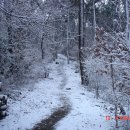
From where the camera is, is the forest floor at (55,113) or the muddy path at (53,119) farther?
the forest floor at (55,113)

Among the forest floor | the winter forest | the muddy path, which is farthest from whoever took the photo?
the forest floor

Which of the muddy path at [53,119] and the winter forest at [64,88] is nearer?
the winter forest at [64,88]

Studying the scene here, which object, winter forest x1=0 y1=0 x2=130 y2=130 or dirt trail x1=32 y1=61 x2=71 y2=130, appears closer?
winter forest x1=0 y1=0 x2=130 y2=130

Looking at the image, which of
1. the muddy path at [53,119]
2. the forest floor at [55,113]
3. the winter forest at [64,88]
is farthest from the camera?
the forest floor at [55,113]

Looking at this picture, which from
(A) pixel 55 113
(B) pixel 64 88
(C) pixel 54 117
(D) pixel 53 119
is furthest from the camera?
(B) pixel 64 88

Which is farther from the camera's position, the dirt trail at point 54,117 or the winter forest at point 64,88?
the dirt trail at point 54,117

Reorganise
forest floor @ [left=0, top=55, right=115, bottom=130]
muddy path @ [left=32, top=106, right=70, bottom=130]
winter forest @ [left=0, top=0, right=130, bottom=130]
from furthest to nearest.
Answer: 1. forest floor @ [left=0, top=55, right=115, bottom=130]
2. muddy path @ [left=32, top=106, right=70, bottom=130]
3. winter forest @ [left=0, top=0, right=130, bottom=130]

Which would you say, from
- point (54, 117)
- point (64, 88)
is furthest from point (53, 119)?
point (64, 88)

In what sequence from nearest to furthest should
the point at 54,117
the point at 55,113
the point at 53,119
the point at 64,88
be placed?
the point at 53,119 → the point at 54,117 → the point at 55,113 → the point at 64,88

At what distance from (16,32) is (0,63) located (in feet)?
8.92

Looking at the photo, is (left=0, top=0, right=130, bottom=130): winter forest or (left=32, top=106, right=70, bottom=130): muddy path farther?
(left=32, top=106, right=70, bottom=130): muddy path

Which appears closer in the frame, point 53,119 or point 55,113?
point 53,119

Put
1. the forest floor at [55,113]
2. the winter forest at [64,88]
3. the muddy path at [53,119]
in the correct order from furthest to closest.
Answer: the forest floor at [55,113], the muddy path at [53,119], the winter forest at [64,88]

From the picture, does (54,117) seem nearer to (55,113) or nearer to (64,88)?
(55,113)
